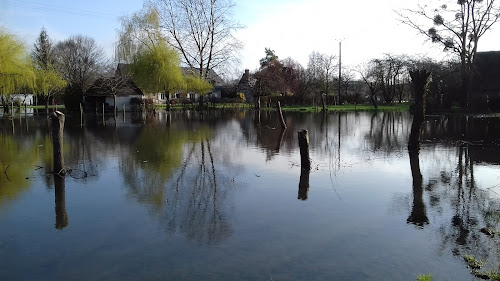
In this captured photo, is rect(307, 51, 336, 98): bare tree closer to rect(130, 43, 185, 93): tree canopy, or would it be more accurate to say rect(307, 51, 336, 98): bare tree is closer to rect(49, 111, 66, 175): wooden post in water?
rect(130, 43, 185, 93): tree canopy

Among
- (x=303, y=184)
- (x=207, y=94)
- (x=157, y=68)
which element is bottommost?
(x=303, y=184)

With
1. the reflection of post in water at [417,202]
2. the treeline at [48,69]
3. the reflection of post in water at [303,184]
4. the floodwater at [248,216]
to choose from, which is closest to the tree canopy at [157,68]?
the treeline at [48,69]

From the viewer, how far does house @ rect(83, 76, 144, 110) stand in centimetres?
4890

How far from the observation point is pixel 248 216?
7637 mm

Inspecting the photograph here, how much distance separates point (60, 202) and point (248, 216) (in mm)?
4078

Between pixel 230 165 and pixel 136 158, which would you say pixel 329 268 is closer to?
pixel 230 165

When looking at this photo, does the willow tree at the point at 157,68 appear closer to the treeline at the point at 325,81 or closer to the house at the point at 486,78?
the treeline at the point at 325,81

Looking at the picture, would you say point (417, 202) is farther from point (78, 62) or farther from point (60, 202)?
point (78, 62)

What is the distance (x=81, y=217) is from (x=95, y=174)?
403cm

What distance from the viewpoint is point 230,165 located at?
41.8ft

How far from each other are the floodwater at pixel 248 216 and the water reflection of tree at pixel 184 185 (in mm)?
36

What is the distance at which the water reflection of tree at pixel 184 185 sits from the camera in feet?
23.5

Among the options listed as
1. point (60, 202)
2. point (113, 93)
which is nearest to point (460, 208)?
point (60, 202)

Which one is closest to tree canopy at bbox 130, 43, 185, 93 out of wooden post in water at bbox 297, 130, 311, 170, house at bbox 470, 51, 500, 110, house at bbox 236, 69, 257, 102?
house at bbox 236, 69, 257, 102
